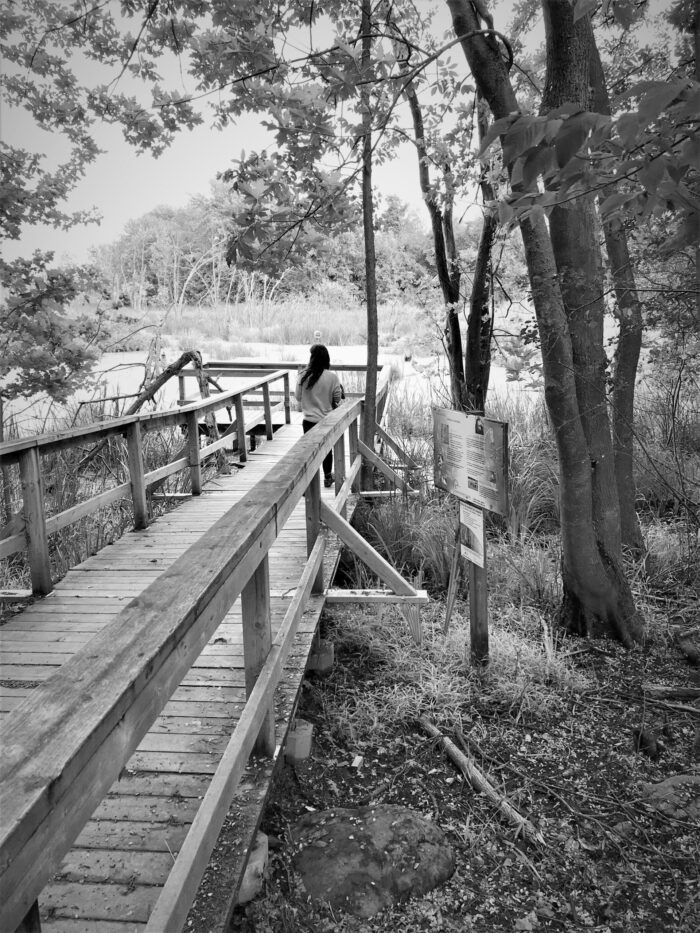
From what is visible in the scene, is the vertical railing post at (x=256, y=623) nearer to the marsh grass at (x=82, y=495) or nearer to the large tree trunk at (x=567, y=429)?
the large tree trunk at (x=567, y=429)

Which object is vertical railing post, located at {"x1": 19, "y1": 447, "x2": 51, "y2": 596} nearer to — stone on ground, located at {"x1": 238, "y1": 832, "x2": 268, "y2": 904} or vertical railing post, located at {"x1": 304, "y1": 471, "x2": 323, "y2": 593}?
vertical railing post, located at {"x1": 304, "y1": 471, "x2": 323, "y2": 593}

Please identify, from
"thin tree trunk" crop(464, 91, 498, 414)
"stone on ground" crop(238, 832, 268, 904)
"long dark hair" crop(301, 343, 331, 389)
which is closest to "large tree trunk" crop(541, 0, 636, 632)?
"thin tree trunk" crop(464, 91, 498, 414)

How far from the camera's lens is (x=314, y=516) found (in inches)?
147

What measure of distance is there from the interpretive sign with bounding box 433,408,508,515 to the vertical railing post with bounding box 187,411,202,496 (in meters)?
2.50

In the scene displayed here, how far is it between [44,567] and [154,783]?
1.96 metres

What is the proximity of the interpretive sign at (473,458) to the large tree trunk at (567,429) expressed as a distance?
0.63 metres

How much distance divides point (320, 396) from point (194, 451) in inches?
52.4

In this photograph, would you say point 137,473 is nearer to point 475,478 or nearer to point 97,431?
point 97,431

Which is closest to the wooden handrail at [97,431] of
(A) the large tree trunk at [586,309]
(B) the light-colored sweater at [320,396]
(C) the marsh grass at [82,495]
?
(B) the light-colored sweater at [320,396]

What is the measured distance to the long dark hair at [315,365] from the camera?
652 cm

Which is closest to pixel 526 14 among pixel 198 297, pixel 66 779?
pixel 66 779

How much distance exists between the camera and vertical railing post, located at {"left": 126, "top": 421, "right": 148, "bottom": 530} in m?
4.67

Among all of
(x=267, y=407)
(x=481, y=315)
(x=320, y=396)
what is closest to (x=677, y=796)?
(x=320, y=396)

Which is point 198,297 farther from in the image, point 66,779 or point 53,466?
point 66,779
